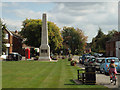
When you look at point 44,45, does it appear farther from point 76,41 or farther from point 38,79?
point 76,41

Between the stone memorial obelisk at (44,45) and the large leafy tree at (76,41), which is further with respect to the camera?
the large leafy tree at (76,41)

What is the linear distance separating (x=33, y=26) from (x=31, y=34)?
2.71m

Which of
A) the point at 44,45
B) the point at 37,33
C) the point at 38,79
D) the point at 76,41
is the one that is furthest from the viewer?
the point at 76,41

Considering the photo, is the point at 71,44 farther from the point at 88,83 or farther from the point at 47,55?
the point at 88,83

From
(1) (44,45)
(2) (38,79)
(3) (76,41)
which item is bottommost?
(2) (38,79)

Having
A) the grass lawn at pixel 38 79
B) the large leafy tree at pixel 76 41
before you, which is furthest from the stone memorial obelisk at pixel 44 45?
the large leafy tree at pixel 76 41

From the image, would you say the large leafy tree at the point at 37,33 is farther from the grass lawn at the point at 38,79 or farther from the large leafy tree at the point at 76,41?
the grass lawn at the point at 38,79

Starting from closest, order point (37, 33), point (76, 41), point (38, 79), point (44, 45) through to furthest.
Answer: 1. point (38, 79)
2. point (44, 45)
3. point (37, 33)
4. point (76, 41)

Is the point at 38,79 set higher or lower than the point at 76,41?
lower

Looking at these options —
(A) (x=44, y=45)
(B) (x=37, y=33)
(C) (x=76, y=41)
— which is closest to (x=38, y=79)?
(A) (x=44, y=45)

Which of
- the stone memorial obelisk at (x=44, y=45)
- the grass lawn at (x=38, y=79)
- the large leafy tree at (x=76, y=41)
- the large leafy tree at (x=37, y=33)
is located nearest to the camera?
the grass lawn at (x=38, y=79)

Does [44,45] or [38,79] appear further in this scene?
[44,45]

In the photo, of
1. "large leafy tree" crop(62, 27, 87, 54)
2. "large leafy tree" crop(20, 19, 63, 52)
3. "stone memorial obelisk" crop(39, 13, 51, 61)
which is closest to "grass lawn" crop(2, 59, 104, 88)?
Result: "stone memorial obelisk" crop(39, 13, 51, 61)

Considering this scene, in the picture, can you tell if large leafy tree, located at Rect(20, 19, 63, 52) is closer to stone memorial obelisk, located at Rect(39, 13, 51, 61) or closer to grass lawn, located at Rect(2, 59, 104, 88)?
stone memorial obelisk, located at Rect(39, 13, 51, 61)
